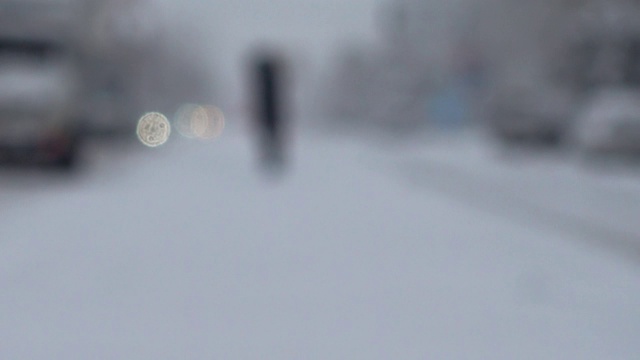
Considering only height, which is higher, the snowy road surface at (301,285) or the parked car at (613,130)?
the snowy road surface at (301,285)

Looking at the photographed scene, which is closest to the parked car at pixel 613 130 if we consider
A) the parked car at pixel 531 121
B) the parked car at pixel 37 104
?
the parked car at pixel 531 121

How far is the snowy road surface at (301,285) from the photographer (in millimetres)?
4141

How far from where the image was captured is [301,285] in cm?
553

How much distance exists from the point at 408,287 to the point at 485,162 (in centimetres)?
1734

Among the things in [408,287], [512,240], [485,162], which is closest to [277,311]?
[408,287]

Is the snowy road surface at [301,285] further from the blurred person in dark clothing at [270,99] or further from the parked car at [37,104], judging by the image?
the blurred person in dark clothing at [270,99]

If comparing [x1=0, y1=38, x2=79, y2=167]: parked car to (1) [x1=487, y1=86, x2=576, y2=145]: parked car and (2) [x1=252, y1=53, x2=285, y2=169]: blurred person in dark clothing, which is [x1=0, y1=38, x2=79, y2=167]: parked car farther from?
(1) [x1=487, y1=86, x2=576, y2=145]: parked car

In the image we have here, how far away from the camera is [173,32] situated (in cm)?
7638

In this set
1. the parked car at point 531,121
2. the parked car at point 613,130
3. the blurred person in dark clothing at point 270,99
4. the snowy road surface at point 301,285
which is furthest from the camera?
the parked car at point 531,121

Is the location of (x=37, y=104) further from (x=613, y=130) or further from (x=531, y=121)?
(x=531, y=121)

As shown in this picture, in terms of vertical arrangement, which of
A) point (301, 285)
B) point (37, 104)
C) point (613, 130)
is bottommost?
point (613, 130)

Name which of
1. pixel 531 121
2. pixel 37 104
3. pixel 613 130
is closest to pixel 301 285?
pixel 37 104

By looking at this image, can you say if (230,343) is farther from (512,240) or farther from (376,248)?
(512,240)

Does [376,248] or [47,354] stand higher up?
[47,354]
